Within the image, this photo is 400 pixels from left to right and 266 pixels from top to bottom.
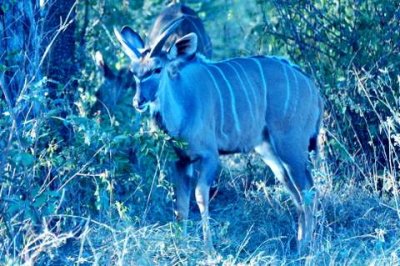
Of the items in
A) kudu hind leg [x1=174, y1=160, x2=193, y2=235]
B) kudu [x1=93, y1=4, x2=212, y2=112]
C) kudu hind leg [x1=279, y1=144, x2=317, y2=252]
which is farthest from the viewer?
kudu [x1=93, y1=4, x2=212, y2=112]

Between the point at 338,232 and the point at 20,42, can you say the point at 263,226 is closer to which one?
the point at 338,232

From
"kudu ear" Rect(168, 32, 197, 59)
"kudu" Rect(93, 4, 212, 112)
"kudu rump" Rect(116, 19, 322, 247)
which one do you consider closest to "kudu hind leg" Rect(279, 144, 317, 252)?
"kudu rump" Rect(116, 19, 322, 247)

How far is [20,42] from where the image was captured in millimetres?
5227

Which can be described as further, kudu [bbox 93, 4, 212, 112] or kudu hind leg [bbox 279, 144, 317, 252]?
kudu [bbox 93, 4, 212, 112]

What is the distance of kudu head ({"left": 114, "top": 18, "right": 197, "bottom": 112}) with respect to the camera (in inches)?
217

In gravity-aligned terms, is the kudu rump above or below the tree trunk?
below

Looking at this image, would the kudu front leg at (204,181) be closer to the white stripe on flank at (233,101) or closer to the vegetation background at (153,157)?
the vegetation background at (153,157)

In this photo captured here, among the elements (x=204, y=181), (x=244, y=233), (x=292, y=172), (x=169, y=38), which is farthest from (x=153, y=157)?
(x=169, y=38)

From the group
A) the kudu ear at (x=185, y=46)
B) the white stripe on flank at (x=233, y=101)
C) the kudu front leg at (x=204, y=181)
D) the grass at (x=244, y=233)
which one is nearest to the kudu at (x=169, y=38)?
the grass at (x=244, y=233)

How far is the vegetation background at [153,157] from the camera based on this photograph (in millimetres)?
4703

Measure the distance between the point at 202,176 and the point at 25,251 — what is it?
1607mm

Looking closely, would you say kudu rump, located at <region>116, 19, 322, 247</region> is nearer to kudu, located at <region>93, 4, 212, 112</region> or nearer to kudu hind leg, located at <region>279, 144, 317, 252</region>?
kudu hind leg, located at <region>279, 144, 317, 252</region>

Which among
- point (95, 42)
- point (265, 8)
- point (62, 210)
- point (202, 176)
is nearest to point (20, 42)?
point (62, 210)

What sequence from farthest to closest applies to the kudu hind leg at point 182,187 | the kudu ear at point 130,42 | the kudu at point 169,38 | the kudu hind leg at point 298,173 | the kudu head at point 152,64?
the kudu at point 169,38 → the kudu hind leg at point 298,173 → the kudu hind leg at point 182,187 → the kudu ear at point 130,42 → the kudu head at point 152,64
